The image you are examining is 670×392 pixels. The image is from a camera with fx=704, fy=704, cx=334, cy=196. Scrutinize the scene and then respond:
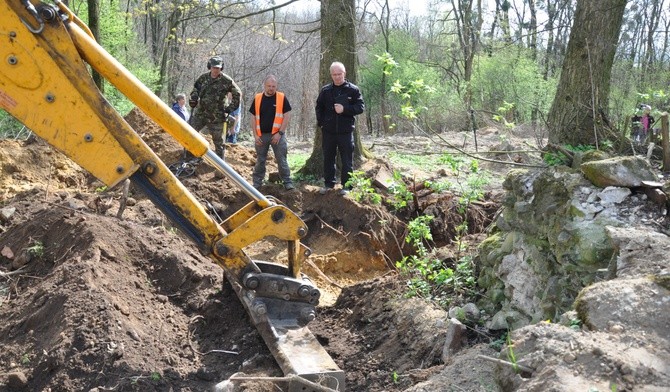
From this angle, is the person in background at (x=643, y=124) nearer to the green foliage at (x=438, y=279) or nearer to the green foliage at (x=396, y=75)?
the green foliage at (x=438, y=279)

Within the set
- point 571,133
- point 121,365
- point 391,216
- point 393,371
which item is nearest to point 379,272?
point 391,216

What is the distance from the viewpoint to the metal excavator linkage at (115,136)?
4.83 m

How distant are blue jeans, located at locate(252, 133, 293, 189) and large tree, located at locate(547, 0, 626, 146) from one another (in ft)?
13.0

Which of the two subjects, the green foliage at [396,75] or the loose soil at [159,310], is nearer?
the loose soil at [159,310]

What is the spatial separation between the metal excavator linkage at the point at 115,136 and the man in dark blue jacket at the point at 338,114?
4.56m

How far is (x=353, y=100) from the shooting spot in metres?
10.3

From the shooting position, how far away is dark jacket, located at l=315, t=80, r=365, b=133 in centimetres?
1026

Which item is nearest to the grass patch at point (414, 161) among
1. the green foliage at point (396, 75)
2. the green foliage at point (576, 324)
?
the green foliage at point (576, 324)

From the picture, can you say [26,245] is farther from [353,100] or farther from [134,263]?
[353,100]

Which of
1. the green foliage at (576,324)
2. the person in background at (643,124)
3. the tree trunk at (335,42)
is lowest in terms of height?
the green foliage at (576,324)

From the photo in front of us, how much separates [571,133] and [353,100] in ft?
10.1

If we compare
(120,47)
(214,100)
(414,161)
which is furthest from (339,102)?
(120,47)

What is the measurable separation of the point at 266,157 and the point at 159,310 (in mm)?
4692

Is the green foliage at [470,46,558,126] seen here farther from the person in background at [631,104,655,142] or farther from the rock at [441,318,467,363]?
the rock at [441,318,467,363]
